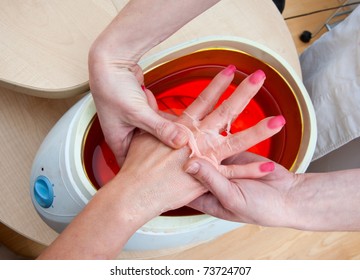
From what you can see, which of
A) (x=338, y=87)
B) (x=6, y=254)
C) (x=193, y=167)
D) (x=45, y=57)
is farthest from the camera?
(x=6, y=254)

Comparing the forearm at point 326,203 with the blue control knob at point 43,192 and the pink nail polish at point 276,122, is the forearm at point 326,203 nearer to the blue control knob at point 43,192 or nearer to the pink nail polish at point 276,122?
the pink nail polish at point 276,122

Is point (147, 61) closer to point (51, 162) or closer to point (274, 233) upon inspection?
point (51, 162)

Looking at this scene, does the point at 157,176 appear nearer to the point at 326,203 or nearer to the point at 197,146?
the point at 197,146

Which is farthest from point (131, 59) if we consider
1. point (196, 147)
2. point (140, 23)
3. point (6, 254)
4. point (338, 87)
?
point (6, 254)

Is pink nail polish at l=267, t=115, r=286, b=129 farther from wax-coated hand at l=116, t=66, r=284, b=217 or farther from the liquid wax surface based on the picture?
the liquid wax surface

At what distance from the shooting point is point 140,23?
22.4 inches

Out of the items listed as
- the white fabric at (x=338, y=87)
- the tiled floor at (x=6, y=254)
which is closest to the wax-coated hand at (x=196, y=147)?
the white fabric at (x=338, y=87)

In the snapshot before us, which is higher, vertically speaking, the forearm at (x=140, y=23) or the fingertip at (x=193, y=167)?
the forearm at (x=140, y=23)

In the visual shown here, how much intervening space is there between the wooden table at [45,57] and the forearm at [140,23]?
15 cm

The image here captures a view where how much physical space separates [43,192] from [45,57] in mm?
243

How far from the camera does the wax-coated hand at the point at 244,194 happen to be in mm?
552

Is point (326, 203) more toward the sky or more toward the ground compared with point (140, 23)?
more toward the ground

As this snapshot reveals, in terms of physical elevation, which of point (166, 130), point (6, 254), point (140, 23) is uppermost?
point (140, 23)
